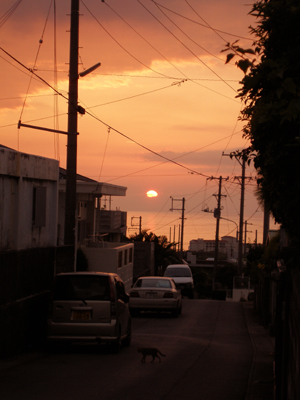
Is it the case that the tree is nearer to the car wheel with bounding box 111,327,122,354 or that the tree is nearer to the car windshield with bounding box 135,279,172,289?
the car wheel with bounding box 111,327,122,354

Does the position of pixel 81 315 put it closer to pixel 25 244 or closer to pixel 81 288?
pixel 81 288

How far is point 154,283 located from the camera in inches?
945

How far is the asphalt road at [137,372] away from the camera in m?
8.98

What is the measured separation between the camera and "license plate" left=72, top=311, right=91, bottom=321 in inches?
493

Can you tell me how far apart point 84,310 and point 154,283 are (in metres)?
11.6

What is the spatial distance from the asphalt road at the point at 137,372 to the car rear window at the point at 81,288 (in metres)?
1.24

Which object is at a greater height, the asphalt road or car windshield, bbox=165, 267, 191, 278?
the asphalt road

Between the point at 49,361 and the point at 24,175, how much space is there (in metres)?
4.01

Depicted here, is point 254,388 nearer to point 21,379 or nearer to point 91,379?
point 91,379

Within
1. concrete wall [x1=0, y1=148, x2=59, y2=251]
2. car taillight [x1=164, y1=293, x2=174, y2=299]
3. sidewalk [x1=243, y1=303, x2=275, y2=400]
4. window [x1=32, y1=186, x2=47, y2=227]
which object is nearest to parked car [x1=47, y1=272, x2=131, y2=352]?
concrete wall [x1=0, y1=148, x2=59, y2=251]

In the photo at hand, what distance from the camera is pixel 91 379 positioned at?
9891mm

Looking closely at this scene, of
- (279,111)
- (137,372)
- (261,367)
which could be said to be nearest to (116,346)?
(137,372)

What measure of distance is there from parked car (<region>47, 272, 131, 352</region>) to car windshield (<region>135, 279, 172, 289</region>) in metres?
10.9

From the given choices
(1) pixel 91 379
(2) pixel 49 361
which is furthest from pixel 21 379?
(2) pixel 49 361
